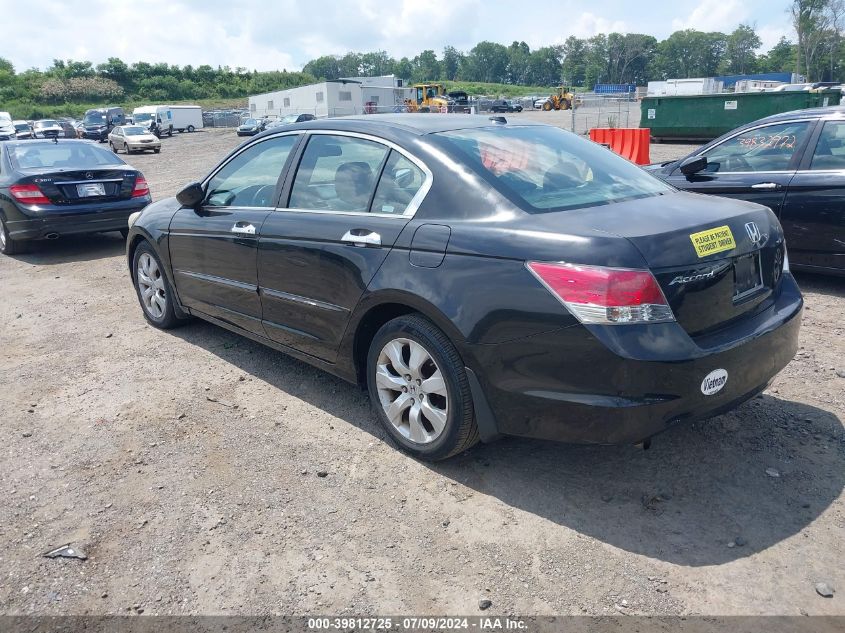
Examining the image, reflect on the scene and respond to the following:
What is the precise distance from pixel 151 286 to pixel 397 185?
3.09 metres

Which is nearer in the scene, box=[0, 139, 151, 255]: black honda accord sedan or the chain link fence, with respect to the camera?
box=[0, 139, 151, 255]: black honda accord sedan

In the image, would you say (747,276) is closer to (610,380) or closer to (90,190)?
(610,380)

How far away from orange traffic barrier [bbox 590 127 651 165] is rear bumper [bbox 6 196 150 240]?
9.55m

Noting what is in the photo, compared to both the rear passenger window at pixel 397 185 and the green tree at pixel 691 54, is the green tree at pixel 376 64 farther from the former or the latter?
the rear passenger window at pixel 397 185

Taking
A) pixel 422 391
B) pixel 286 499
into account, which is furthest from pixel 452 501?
pixel 286 499

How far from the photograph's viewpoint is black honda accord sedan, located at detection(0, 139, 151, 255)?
8.91m

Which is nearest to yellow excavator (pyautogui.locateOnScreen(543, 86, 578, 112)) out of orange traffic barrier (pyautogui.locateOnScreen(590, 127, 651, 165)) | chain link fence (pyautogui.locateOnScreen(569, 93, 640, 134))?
chain link fence (pyautogui.locateOnScreen(569, 93, 640, 134))

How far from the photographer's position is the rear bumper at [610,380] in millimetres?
2855

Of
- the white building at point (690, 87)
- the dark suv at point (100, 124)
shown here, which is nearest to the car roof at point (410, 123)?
the dark suv at point (100, 124)

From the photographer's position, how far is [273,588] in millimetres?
2777

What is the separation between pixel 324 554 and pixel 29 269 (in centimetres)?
751

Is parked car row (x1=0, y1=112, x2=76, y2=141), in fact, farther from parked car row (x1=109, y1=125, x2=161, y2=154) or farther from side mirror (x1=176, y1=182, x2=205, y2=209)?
side mirror (x1=176, y1=182, x2=205, y2=209)

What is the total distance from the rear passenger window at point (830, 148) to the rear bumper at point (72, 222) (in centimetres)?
804

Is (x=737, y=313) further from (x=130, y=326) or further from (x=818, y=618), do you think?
(x=130, y=326)
